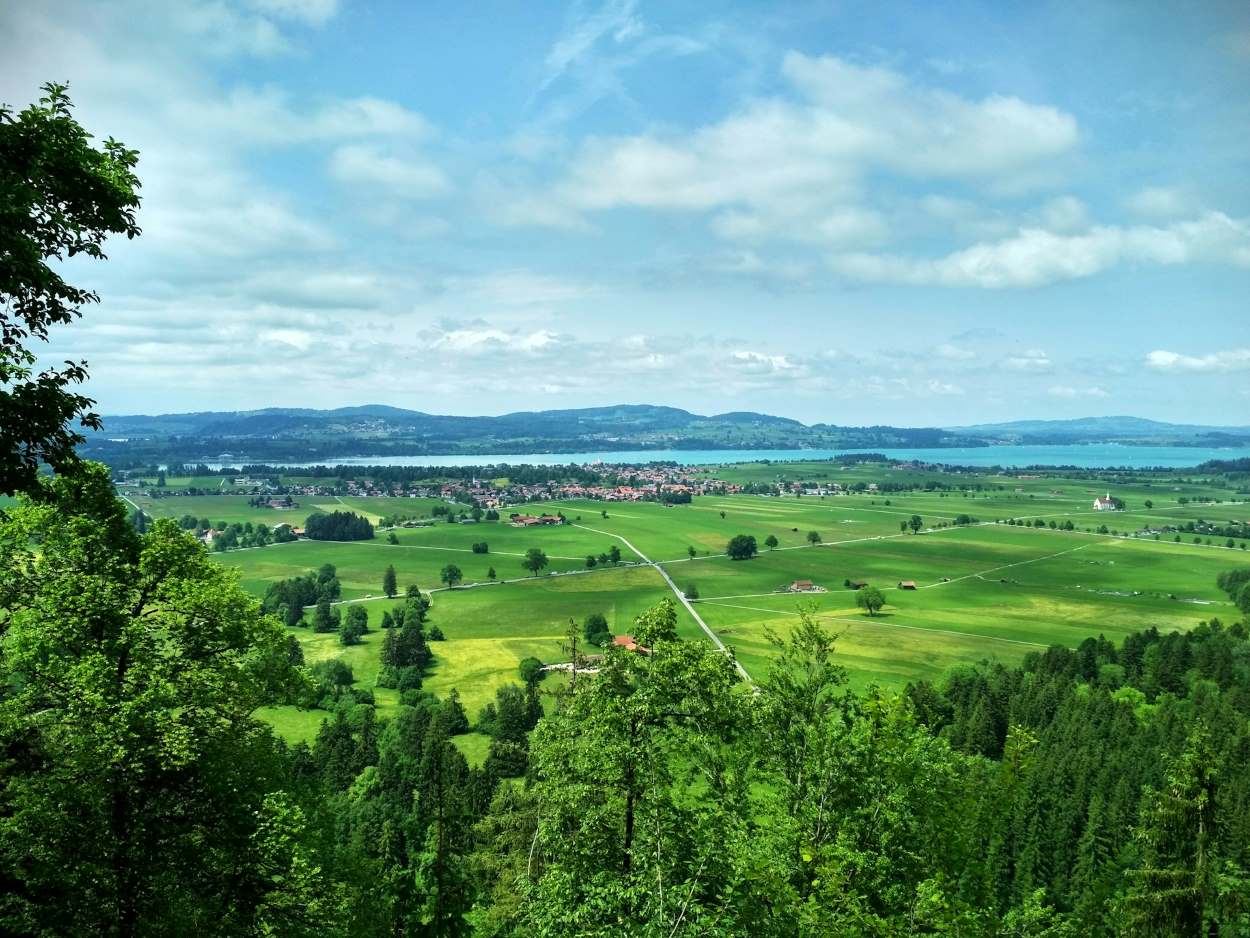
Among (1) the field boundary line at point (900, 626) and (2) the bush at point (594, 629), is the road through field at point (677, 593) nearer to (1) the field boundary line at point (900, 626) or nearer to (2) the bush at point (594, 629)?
(1) the field boundary line at point (900, 626)

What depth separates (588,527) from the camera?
182m

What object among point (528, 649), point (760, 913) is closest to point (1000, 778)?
point (760, 913)

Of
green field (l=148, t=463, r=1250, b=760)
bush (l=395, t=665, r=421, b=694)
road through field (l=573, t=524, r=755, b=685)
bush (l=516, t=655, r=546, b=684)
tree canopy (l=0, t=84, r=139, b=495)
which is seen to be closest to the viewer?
tree canopy (l=0, t=84, r=139, b=495)

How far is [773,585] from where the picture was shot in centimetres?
12294

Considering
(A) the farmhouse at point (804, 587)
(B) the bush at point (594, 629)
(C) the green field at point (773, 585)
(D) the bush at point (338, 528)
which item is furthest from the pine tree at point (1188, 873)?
(D) the bush at point (338, 528)

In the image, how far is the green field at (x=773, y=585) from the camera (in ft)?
280

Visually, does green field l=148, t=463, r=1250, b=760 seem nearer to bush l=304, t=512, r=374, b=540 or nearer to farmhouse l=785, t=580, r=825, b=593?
farmhouse l=785, t=580, r=825, b=593

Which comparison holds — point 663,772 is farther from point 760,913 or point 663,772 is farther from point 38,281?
point 38,281

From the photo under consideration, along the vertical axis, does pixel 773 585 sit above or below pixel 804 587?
above

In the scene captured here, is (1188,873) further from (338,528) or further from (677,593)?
(338,528)

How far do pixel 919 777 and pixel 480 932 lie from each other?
15.1m

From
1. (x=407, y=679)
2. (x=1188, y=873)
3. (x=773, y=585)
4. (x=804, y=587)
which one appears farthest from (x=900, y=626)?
(x=1188, y=873)

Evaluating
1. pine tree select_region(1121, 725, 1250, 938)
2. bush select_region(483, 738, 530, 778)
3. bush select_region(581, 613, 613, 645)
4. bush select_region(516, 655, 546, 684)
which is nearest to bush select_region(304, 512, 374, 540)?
bush select_region(581, 613, 613, 645)

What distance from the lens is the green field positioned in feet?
280
